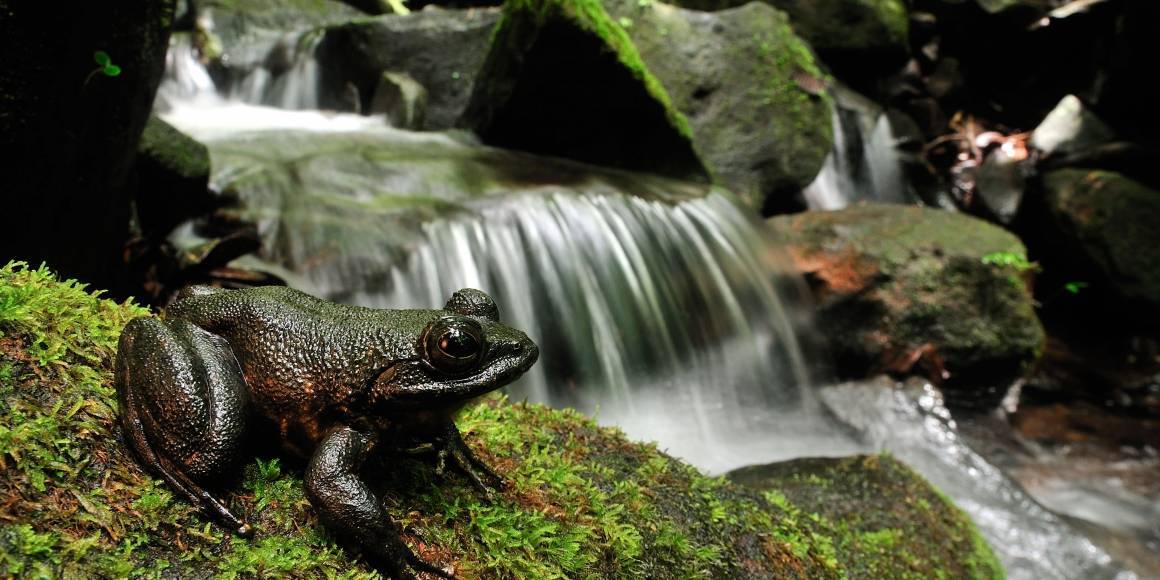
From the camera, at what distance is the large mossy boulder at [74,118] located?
3195mm

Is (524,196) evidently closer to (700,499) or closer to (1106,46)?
(700,499)

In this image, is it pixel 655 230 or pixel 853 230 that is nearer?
pixel 655 230

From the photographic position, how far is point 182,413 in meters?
1.74

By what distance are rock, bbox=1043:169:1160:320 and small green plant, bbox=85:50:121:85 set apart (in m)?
12.1

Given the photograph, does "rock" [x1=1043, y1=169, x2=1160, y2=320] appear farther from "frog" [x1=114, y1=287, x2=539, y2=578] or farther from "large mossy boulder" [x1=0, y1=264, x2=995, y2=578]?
"frog" [x1=114, y1=287, x2=539, y2=578]

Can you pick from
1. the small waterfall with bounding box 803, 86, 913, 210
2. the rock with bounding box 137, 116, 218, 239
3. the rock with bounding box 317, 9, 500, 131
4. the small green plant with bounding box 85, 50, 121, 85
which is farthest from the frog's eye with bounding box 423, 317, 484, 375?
the small waterfall with bounding box 803, 86, 913, 210

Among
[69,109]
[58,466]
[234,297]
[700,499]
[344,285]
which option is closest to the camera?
[58,466]

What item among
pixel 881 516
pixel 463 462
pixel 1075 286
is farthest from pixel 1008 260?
pixel 463 462

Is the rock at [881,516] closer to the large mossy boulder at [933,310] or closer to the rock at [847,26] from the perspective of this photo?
the large mossy boulder at [933,310]

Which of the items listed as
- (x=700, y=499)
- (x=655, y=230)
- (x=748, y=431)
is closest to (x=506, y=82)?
(x=655, y=230)

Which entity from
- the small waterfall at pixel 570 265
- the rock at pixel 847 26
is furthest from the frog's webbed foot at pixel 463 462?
the rock at pixel 847 26

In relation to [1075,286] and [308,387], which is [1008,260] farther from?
[308,387]

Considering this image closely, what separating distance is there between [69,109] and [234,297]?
240 centimetres

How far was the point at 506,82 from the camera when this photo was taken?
8797mm
